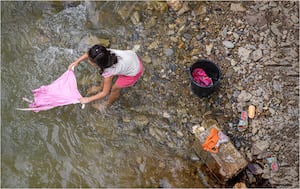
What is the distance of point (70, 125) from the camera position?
12.7 ft

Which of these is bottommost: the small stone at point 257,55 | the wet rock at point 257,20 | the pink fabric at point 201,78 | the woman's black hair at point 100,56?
the pink fabric at point 201,78

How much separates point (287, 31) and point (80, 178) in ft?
9.42

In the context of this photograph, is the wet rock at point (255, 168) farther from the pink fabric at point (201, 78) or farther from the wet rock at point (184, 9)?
the wet rock at point (184, 9)

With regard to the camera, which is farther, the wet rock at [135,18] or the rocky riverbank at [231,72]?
the wet rock at [135,18]

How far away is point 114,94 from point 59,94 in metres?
0.59

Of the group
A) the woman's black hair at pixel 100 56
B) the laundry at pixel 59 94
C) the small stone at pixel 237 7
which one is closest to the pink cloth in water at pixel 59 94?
the laundry at pixel 59 94

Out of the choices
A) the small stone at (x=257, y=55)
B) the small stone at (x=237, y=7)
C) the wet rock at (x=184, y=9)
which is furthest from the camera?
the wet rock at (x=184, y=9)

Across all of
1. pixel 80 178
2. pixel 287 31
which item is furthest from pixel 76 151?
pixel 287 31

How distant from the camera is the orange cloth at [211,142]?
3.37 m

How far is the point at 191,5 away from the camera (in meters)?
4.32

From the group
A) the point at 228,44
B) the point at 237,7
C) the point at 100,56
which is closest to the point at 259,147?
the point at 228,44

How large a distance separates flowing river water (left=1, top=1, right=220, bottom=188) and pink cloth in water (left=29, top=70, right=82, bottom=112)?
33cm

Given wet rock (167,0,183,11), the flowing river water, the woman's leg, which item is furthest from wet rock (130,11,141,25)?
the woman's leg

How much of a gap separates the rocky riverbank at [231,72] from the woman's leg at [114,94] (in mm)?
159
